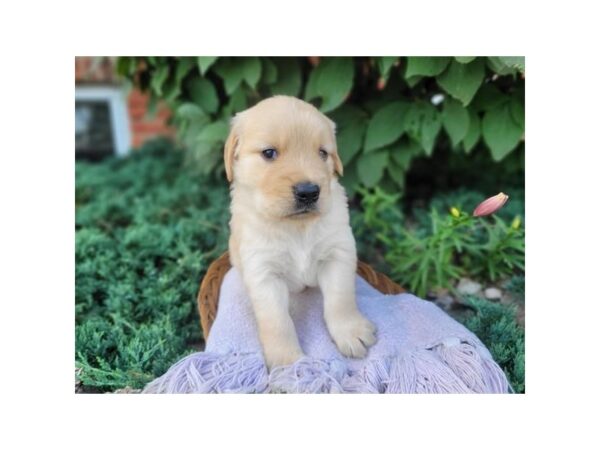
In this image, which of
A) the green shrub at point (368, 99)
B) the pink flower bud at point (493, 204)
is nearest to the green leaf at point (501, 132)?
the green shrub at point (368, 99)

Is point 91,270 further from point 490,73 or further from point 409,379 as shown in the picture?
point 490,73

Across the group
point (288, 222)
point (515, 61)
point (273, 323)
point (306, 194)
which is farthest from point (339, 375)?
point (515, 61)

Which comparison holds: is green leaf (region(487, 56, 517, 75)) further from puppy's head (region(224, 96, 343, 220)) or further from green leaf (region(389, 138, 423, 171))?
puppy's head (region(224, 96, 343, 220))

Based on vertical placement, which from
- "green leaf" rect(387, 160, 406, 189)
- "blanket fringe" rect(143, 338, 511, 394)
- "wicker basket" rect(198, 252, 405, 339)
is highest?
"green leaf" rect(387, 160, 406, 189)

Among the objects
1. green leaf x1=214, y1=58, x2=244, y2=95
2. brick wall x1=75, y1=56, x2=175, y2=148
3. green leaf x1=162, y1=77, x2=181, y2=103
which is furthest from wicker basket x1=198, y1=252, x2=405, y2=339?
brick wall x1=75, y1=56, x2=175, y2=148
